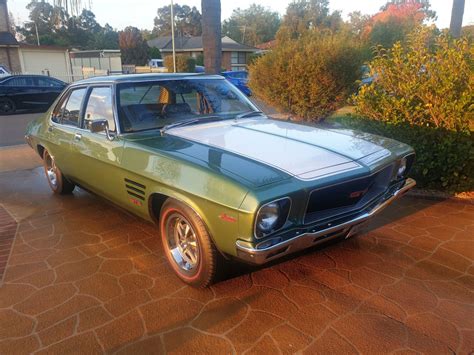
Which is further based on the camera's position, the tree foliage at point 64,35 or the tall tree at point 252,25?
the tall tree at point 252,25

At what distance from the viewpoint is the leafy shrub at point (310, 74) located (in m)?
7.96

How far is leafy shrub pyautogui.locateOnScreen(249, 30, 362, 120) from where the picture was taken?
26.1 ft

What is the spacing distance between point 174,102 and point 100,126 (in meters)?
0.84

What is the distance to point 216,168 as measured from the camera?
2789mm

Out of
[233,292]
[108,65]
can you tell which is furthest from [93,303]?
[108,65]

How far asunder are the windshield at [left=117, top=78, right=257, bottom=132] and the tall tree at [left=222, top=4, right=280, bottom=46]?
74370 millimetres

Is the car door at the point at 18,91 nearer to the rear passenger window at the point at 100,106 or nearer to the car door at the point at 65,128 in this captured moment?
the car door at the point at 65,128

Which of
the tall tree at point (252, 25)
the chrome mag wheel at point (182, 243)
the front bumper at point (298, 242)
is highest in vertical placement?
the tall tree at point (252, 25)

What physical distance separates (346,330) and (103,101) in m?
3.11

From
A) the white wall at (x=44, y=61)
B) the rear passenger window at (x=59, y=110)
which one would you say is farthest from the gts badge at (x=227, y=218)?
the white wall at (x=44, y=61)

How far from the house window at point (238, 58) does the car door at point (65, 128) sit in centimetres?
4031

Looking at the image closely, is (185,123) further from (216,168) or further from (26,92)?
(26,92)

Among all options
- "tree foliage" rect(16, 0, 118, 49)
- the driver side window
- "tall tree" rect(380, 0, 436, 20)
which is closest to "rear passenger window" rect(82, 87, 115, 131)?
the driver side window

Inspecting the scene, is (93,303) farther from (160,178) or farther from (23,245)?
(23,245)
